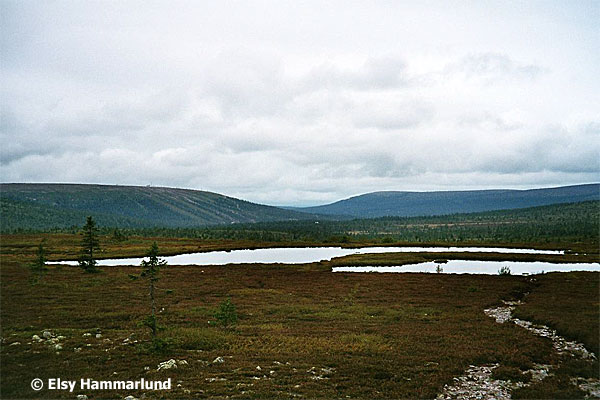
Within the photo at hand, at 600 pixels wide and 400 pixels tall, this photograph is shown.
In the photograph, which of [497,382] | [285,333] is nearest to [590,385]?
[497,382]

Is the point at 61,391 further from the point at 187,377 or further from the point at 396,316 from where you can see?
the point at 396,316

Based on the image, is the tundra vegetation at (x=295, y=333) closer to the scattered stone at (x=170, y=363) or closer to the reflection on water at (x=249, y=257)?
the scattered stone at (x=170, y=363)

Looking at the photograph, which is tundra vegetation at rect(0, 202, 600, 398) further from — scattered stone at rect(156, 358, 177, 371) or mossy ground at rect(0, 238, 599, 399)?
scattered stone at rect(156, 358, 177, 371)

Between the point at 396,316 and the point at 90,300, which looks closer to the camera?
the point at 396,316

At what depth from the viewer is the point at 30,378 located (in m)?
18.4

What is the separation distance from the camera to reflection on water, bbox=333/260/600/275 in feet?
231

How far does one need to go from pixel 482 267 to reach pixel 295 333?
60.0 meters

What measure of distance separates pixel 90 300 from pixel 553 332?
42.4 meters

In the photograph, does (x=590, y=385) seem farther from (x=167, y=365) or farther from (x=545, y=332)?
(x=167, y=365)

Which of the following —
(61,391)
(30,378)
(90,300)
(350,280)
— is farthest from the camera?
(350,280)

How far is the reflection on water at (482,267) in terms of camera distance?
70.5 m

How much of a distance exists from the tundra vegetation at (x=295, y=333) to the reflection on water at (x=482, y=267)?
39.8 feet

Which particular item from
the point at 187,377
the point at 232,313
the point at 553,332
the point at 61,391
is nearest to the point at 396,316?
the point at 553,332

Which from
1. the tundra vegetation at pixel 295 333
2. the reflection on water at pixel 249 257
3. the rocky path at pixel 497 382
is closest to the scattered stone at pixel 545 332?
the rocky path at pixel 497 382
